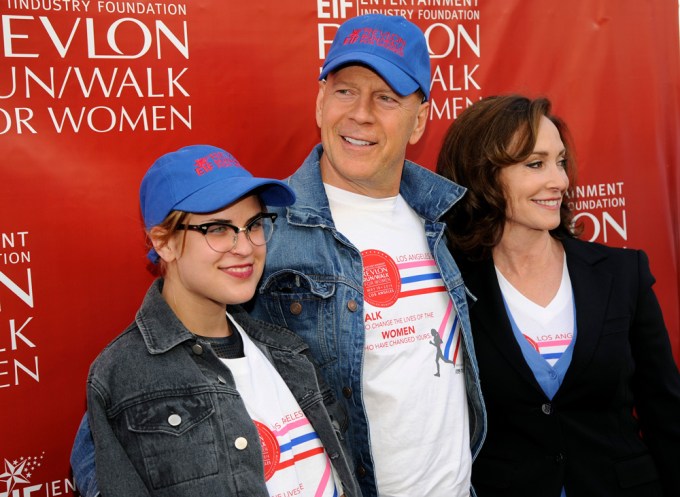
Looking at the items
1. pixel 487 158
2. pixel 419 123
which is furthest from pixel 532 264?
pixel 419 123

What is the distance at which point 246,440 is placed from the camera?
165 cm

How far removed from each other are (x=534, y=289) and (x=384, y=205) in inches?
22.8

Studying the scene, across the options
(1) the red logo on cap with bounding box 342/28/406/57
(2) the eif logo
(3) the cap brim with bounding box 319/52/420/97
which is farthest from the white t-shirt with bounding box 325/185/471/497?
(2) the eif logo

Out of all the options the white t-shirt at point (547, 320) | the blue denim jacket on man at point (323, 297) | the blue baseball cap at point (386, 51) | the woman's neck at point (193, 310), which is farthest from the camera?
→ the white t-shirt at point (547, 320)

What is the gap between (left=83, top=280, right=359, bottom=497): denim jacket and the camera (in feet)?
5.16

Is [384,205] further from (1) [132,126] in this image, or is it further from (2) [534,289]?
(1) [132,126]

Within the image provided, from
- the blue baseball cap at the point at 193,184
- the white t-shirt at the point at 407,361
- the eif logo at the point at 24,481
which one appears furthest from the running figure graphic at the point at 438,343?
the eif logo at the point at 24,481

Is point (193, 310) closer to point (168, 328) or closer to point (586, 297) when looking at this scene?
→ point (168, 328)

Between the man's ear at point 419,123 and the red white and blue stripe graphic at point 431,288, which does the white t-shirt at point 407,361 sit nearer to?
the red white and blue stripe graphic at point 431,288

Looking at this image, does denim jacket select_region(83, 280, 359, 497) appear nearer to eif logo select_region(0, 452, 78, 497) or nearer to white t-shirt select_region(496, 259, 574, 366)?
eif logo select_region(0, 452, 78, 497)

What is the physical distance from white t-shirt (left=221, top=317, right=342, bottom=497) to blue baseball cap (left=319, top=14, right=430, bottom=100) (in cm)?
84

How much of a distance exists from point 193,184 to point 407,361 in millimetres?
809

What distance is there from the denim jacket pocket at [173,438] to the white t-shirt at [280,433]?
0.14 metres

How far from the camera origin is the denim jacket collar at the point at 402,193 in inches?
86.0
